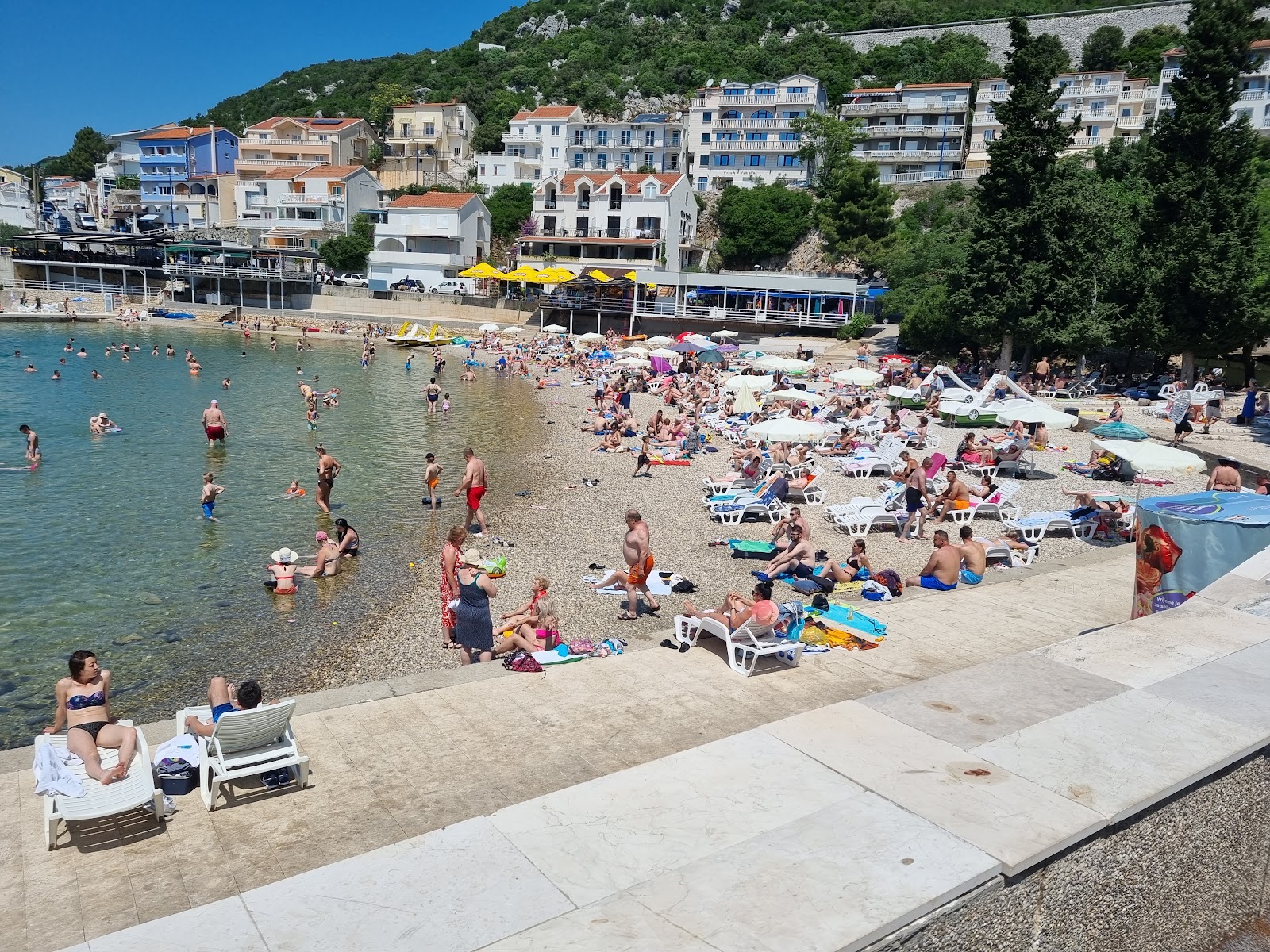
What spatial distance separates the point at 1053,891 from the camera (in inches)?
199

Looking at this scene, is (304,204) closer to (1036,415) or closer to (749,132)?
(749,132)

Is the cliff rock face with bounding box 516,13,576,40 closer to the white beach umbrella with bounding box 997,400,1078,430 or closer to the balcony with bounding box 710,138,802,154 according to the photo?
the balcony with bounding box 710,138,802,154

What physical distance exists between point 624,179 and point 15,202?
3166 inches

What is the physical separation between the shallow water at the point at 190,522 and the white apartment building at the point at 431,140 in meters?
60.0

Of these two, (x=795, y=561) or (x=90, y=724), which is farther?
(x=795, y=561)

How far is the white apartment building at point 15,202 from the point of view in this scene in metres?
102

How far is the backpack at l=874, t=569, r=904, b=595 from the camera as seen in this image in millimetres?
11531

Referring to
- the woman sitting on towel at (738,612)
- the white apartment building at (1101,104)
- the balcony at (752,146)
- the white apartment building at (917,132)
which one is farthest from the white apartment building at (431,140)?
the woman sitting on towel at (738,612)

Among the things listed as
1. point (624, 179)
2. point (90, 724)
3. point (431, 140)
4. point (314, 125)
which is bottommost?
point (90, 724)

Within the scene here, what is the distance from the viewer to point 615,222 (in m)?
65.1

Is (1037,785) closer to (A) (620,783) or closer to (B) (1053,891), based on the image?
(B) (1053,891)

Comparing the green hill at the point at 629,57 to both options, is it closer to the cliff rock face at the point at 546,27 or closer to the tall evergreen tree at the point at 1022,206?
the cliff rock face at the point at 546,27

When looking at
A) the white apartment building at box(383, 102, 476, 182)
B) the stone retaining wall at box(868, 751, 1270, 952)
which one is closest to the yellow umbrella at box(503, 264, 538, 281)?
the white apartment building at box(383, 102, 476, 182)

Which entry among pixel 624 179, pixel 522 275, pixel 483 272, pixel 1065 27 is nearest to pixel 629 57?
pixel 1065 27
